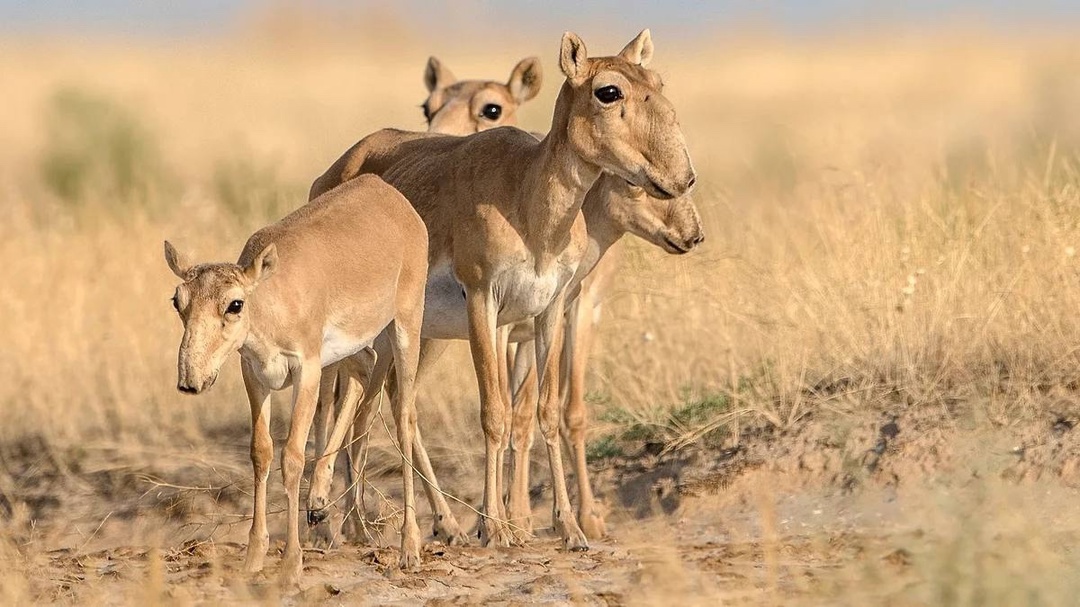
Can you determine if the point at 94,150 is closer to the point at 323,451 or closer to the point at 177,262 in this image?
the point at 323,451

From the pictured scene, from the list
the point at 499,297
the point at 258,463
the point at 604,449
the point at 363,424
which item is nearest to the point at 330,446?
the point at 363,424

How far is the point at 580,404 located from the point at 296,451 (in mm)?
2702

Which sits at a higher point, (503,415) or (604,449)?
(503,415)

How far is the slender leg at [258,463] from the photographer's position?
8438 mm

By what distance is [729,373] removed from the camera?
1183cm

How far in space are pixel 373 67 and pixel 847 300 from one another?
54710 mm

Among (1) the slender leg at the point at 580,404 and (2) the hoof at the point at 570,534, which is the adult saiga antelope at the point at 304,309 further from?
(1) the slender leg at the point at 580,404

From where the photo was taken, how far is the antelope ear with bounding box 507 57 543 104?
13.1m

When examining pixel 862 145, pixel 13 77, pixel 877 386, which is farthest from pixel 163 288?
pixel 13 77

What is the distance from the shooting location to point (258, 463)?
332 inches

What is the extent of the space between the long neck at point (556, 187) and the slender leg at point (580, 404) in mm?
1125

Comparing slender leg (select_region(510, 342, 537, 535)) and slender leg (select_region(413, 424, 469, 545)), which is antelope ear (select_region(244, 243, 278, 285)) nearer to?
slender leg (select_region(413, 424, 469, 545))

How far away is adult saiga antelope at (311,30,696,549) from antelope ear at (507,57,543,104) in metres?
2.21

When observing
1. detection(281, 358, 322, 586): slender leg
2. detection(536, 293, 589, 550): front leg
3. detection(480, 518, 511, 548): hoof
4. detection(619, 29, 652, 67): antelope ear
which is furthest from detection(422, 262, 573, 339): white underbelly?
detection(281, 358, 322, 586): slender leg
